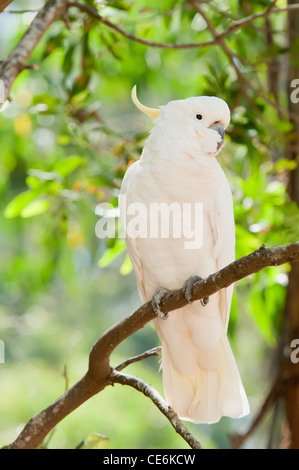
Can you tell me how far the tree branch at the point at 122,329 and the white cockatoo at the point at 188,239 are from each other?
1.9 inches

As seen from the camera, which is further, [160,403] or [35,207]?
[35,207]

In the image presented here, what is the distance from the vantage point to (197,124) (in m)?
1.66

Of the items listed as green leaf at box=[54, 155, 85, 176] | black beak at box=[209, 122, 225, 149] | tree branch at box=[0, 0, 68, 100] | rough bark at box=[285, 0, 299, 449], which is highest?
tree branch at box=[0, 0, 68, 100]

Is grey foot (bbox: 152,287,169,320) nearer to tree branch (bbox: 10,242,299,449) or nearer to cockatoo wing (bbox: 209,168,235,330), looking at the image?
tree branch (bbox: 10,242,299,449)

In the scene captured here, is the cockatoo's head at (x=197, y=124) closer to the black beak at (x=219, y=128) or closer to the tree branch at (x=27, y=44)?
the black beak at (x=219, y=128)

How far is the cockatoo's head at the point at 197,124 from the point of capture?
163 centimetres

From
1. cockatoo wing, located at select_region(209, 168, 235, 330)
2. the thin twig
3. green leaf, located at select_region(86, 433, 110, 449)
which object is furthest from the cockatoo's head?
green leaf, located at select_region(86, 433, 110, 449)

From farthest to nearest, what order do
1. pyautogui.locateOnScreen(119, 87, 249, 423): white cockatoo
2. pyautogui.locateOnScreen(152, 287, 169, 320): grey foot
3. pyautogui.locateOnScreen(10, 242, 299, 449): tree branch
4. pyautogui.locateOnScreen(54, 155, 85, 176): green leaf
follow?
pyautogui.locateOnScreen(54, 155, 85, 176): green leaf
pyautogui.locateOnScreen(119, 87, 249, 423): white cockatoo
pyautogui.locateOnScreen(152, 287, 169, 320): grey foot
pyautogui.locateOnScreen(10, 242, 299, 449): tree branch

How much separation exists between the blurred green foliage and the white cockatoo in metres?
0.25

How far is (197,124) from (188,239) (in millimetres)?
321

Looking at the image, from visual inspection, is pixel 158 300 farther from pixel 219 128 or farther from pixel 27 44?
pixel 27 44

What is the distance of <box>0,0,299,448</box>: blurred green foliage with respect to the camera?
2357 mm

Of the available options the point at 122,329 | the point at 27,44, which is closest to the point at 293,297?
the point at 122,329
